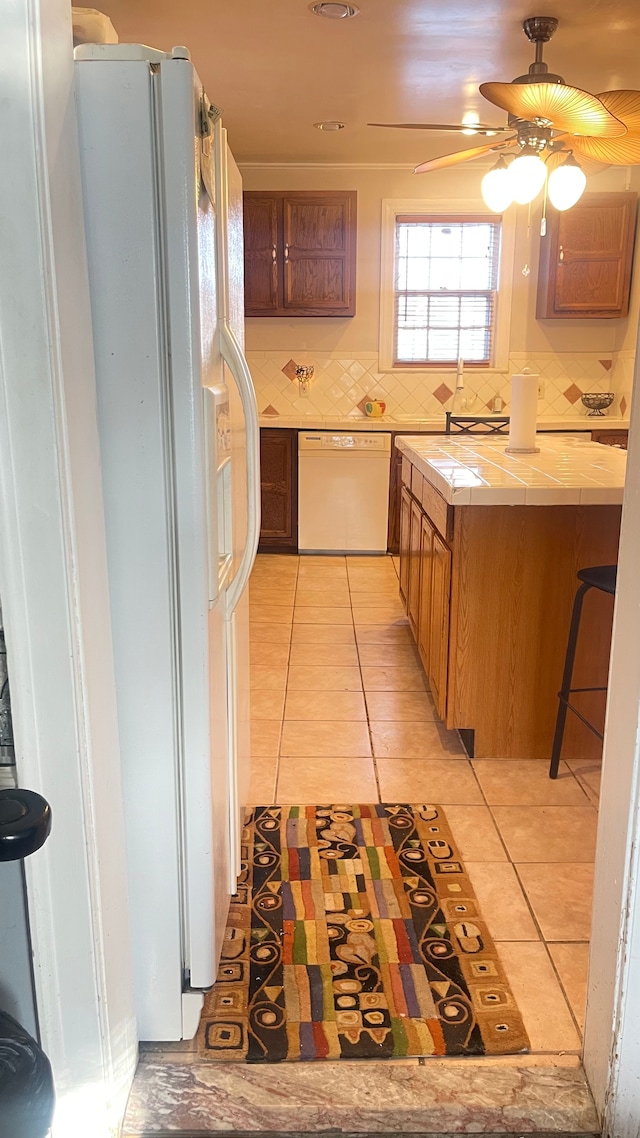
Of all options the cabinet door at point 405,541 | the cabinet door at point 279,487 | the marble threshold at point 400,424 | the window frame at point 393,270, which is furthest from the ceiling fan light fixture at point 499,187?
the window frame at point 393,270

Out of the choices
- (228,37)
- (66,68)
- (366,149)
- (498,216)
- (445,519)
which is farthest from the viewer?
(498,216)

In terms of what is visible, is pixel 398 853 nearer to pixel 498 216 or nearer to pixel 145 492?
pixel 145 492

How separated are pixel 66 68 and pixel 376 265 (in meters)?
5.09

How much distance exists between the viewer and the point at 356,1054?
1.64 metres

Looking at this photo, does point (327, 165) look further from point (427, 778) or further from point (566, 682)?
point (427, 778)

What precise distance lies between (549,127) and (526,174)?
0.18 meters

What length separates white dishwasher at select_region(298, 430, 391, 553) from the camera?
5.64 meters

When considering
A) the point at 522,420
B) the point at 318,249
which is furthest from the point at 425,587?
the point at 318,249

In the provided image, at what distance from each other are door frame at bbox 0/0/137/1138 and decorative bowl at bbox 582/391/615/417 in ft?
17.3

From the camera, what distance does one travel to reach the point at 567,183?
323 centimetres

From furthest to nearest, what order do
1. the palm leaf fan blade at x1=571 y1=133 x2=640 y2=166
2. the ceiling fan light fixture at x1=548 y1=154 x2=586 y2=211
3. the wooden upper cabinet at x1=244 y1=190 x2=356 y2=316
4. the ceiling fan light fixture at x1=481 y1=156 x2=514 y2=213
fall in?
the wooden upper cabinet at x1=244 y1=190 x2=356 y2=316
the ceiling fan light fixture at x1=481 y1=156 x2=514 y2=213
the ceiling fan light fixture at x1=548 y1=154 x2=586 y2=211
the palm leaf fan blade at x1=571 y1=133 x2=640 y2=166

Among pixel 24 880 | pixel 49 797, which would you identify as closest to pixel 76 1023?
pixel 24 880

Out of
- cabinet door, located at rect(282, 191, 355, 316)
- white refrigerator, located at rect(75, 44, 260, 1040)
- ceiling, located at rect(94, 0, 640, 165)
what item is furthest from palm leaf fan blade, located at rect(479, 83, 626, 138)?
cabinet door, located at rect(282, 191, 355, 316)

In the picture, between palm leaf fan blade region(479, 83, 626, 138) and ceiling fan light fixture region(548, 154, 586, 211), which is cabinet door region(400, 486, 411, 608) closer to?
ceiling fan light fixture region(548, 154, 586, 211)
